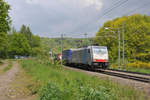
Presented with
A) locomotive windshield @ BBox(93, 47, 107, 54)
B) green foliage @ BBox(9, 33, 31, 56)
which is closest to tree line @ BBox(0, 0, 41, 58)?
green foliage @ BBox(9, 33, 31, 56)

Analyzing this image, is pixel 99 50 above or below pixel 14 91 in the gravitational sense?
above

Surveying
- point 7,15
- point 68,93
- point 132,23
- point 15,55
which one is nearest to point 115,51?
point 132,23

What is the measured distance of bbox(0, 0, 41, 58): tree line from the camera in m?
32.3

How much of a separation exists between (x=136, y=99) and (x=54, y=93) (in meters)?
2.87

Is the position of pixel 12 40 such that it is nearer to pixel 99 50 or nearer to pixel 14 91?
pixel 99 50

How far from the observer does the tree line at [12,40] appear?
3229 cm

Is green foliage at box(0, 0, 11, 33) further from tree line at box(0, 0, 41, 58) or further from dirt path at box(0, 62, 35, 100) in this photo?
dirt path at box(0, 62, 35, 100)

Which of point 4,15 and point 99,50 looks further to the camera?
point 4,15

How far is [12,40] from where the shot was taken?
261ft

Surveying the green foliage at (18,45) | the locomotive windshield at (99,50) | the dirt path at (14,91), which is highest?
the green foliage at (18,45)

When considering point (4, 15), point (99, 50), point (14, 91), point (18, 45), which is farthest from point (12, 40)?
point (14, 91)

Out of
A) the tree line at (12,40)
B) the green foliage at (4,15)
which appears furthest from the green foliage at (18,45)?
the green foliage at (4,15)

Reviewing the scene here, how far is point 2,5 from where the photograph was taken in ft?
105

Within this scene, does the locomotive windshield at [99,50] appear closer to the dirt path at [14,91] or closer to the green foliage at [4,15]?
the dirt path at [14,91]
